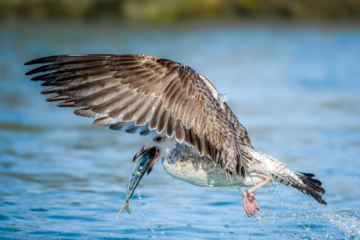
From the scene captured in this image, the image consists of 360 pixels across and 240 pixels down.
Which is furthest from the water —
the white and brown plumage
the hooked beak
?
the white and brown plumage

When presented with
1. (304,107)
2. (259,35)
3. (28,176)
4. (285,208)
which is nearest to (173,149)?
(285,208)

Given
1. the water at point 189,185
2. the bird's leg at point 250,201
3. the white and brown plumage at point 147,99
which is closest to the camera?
the white and brown plumage at point 147,99

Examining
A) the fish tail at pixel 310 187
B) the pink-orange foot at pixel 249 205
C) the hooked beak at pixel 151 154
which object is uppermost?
the hooked beak at pixel 151 154

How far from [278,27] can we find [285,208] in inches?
844

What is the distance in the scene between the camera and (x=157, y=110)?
6211mm

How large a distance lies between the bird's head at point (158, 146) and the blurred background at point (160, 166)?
101 centimetres

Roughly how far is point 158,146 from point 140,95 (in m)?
0.64

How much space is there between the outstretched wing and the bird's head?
273mm

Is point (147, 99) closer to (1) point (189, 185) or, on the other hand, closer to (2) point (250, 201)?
(2) point (250, 201)

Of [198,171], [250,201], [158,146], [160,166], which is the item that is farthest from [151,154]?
[160,166]

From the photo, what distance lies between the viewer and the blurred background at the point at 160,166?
7.71 metres

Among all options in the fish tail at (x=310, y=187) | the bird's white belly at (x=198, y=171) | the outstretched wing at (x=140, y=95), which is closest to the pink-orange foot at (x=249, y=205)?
the bird's white belly at (x=198, y=171)

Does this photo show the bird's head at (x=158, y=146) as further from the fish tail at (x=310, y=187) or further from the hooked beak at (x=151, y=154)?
the fish tail at (x=310, y=187)

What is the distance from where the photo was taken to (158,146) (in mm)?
6699
